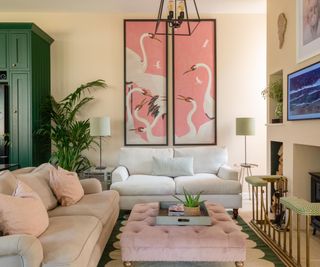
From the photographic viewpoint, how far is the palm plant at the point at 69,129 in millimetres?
4867

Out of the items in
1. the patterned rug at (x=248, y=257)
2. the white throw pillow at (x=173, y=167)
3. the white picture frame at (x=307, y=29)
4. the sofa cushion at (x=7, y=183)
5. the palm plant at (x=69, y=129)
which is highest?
the white picture frame at (x=307, y=29)

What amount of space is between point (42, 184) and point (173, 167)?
2.12 metres

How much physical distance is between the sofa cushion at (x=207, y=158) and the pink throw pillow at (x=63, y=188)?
207 centimetres

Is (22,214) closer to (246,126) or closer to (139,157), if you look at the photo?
(139,157)

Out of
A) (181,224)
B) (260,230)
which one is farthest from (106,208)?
(260,230)

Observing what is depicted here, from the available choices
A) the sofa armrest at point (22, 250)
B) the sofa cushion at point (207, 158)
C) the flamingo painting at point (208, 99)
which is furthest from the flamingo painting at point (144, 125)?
the sofa armrest at point (22, 250)

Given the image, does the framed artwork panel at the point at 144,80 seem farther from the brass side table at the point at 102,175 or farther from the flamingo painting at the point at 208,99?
the brass side table at the point at 102,175

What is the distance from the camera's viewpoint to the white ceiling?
4848 mm

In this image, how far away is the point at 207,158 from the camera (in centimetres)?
486

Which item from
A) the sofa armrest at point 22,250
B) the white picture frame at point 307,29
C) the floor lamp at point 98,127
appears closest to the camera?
the sofa armrest at point 22,250

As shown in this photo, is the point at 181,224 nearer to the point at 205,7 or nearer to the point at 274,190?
the point at 274,190

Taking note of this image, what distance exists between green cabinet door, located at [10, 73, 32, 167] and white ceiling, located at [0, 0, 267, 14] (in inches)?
49.7

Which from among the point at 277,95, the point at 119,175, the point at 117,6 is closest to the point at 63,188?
the point at 119,175

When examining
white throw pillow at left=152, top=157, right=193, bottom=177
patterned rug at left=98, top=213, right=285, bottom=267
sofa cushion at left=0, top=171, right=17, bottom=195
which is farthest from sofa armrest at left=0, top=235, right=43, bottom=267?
white throw pillow at left=152, top=157, right=193, bottom=177
